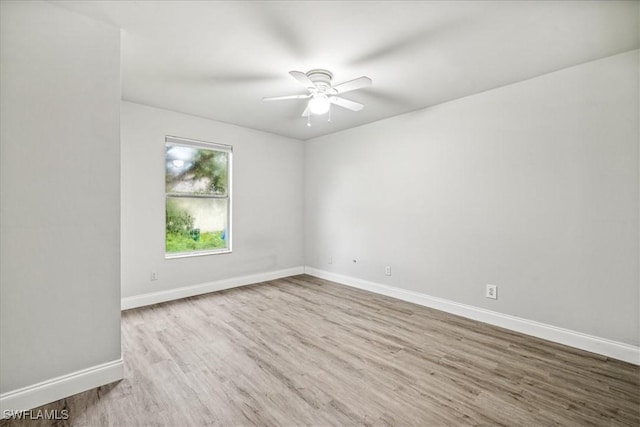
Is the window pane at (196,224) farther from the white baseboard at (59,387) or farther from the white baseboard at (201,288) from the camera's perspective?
the white baseboard at (59,387)

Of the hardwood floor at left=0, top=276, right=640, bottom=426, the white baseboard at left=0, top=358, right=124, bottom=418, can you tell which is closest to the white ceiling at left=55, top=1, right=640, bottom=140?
the white baseboard at left=0, top=358, right=124, bottom=418

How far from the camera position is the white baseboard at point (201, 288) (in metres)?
3.59

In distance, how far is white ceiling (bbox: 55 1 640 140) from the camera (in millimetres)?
1877

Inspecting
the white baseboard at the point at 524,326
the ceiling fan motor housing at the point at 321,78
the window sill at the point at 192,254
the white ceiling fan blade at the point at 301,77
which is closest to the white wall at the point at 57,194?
the white ceiling fan blade at the point at 301,77

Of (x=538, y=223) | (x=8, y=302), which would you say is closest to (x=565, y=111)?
(x=538, y=223)

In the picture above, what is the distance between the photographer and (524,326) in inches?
114

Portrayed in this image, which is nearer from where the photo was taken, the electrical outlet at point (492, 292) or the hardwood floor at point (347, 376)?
the hardwood floor at point (347, 376)

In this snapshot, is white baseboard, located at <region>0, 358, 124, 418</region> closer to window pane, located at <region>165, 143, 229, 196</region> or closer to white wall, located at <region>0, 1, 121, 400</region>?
white wall, located at <region>0, 1, 121, 400</region>

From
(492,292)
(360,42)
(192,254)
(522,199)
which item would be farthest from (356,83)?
(192,254)

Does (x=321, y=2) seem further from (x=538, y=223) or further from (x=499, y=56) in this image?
(x=538, y=223)

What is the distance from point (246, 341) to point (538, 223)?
9.80 feet

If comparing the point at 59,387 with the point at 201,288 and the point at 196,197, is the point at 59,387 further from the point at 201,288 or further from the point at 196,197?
the point at 196,197

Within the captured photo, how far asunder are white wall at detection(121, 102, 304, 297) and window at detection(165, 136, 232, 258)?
123 millimetres

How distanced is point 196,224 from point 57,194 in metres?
2.40
